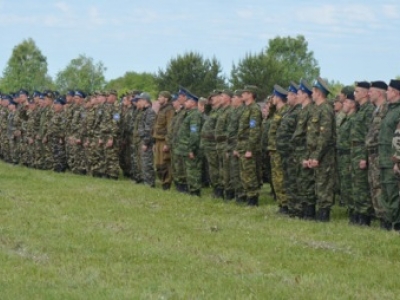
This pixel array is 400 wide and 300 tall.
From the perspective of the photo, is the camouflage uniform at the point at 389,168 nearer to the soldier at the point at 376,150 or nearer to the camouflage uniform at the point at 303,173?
the soldier at the point at 376,150

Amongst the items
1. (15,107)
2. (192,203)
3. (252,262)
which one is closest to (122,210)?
(192,203)

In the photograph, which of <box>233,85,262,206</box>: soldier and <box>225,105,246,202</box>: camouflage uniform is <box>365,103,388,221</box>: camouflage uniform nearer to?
<box>233,85,262,206</box>: soldier

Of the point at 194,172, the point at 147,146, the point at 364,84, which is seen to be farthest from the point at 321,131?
the point at 147,146

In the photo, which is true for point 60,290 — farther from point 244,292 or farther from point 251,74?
point 251,74

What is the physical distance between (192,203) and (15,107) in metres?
12.7

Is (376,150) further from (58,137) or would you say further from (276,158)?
(58,137)

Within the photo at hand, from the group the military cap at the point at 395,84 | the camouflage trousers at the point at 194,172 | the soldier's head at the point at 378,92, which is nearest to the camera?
the military cap at the point at 395,84

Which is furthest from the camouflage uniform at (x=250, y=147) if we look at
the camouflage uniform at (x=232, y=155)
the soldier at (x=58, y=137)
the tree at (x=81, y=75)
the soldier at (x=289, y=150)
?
the tree at (x=81, y=75)

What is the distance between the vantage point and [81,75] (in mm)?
83875

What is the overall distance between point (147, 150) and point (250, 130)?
3.96m

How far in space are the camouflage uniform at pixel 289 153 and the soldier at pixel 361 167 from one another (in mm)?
1039

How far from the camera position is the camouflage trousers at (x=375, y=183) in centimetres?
Result: 1160

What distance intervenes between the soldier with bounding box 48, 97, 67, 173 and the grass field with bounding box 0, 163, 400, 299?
7973 mm

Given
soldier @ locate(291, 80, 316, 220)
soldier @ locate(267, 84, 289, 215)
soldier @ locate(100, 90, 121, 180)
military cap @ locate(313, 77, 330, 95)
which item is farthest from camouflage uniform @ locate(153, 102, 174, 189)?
military cap @ locate(313, 77, 330, 95)
